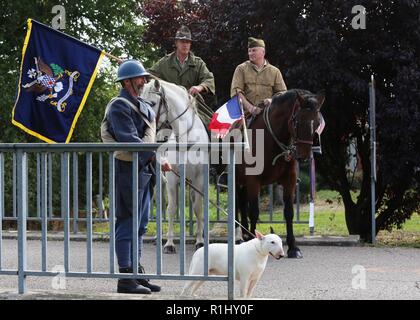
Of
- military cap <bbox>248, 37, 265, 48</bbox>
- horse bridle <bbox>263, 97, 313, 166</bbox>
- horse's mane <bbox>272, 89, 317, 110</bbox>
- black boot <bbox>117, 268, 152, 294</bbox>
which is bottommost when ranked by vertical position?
black boot <bbox>117, 268, 152, 294</bbox>

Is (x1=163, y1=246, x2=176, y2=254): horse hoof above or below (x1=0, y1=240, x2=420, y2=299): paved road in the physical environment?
above

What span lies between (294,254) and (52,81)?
3715mm

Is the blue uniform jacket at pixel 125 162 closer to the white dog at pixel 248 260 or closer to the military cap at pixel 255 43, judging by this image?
the white dog at pixel 248 260

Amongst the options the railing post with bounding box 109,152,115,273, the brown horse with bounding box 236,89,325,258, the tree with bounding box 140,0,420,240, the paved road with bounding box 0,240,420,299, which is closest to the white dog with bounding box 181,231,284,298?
the paved road with bounding box 0,240,420,299

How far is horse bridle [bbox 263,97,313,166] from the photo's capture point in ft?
33.3

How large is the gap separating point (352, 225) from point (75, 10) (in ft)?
44.3

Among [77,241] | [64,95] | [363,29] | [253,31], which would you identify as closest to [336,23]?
[363,29]

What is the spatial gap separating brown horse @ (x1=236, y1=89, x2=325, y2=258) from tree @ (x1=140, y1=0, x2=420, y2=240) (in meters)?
1.88

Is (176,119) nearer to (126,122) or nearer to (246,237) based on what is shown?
(246,237)

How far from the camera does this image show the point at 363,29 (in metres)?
12.4

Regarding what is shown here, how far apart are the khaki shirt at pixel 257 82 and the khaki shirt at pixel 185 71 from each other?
0.50 metres

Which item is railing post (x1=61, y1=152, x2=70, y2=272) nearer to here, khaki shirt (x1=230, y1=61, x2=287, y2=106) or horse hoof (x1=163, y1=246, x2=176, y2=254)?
horse hoof (x1=163, y1=246, x2=176, y2=254)

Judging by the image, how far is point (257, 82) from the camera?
1109cm

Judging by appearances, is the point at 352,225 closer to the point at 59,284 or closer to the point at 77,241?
the point at 77,241
